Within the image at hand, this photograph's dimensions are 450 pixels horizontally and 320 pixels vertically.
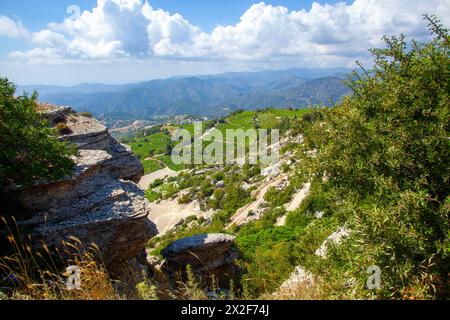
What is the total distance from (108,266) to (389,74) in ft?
47.4

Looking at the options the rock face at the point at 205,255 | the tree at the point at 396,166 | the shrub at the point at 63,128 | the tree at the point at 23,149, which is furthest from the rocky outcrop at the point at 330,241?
the shrub at the point at 63,128

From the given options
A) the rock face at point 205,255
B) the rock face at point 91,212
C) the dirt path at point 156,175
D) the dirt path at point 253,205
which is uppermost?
the rock face at point 91,212

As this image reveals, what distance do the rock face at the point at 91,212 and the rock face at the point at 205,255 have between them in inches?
116

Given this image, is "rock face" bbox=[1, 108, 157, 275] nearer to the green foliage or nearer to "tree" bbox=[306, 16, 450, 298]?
"tree" bbox=[306, 16, 450, 298]

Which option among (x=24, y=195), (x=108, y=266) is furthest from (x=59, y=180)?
(x=108, y=266)

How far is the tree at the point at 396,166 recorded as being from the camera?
21.3 ft

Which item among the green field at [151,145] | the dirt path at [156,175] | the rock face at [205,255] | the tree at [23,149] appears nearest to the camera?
the tree at [23,149]

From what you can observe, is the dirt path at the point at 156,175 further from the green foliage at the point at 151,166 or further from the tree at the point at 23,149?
the tree at the point at 23,149

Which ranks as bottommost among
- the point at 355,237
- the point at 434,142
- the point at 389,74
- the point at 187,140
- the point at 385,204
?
the point at 187,140

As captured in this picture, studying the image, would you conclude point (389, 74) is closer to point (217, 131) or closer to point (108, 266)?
point (108, 266)

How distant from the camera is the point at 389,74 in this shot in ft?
31.8

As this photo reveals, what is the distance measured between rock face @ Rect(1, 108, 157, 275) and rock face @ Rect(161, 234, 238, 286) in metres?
2.94

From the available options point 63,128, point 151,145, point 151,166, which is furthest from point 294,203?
point 151,145

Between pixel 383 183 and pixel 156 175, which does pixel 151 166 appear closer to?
pixel 156 175
